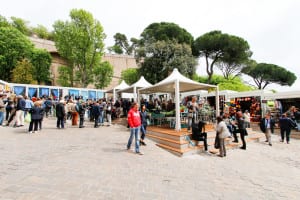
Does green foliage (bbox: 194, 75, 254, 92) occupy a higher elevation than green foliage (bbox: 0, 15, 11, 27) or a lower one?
lower

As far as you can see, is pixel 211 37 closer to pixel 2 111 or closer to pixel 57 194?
pixel 2 111

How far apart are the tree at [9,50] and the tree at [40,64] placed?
1.24m

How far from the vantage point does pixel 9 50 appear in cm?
2253

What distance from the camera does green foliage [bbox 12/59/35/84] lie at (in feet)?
69.8

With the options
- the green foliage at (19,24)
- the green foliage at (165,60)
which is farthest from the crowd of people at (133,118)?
the green foliage at (19,24)

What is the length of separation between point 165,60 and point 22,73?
1666 centimetres

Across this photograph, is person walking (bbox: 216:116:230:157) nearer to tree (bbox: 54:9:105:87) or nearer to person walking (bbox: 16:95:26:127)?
person walking (bbox: 16:95:26:127)

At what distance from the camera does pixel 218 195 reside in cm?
341

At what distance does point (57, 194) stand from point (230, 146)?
6891 mm

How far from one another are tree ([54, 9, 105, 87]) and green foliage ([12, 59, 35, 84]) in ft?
13.8

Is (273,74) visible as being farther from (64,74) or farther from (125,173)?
(125,173)

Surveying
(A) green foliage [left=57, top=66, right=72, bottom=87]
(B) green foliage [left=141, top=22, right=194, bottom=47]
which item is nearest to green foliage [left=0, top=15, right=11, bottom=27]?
(A) green foliage [left=57, top=66, right=72, bottom=87]

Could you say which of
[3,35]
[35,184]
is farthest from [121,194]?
[3,35]

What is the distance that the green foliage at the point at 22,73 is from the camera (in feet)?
69.8
